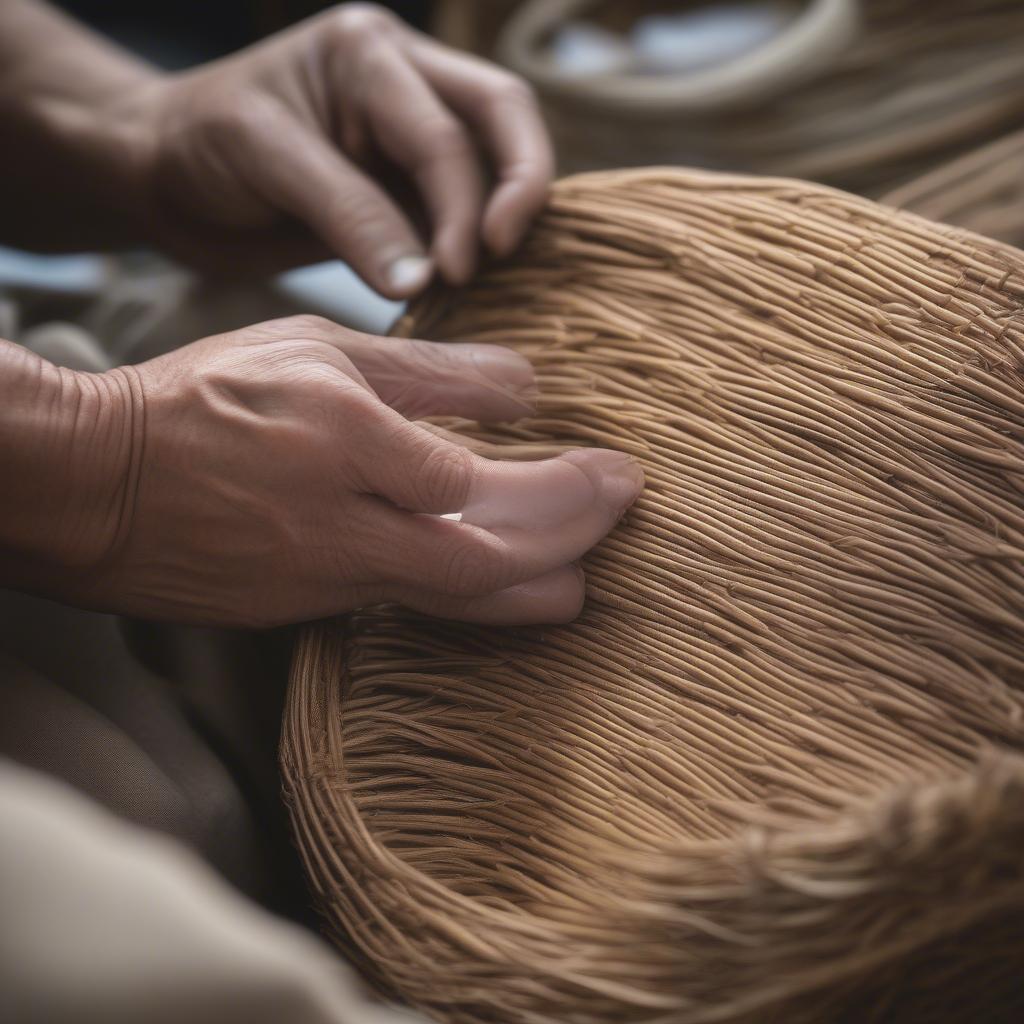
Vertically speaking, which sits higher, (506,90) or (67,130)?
(506,90)

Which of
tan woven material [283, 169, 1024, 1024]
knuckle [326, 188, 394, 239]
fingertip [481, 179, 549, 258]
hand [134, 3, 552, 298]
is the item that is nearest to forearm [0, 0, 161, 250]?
hand [134, 3, 552, 298]

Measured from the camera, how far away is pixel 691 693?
501mm

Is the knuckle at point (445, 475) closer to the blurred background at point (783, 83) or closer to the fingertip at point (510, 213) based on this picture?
the fingertip at point (510, 213)

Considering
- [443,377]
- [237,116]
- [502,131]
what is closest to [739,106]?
[502,131]

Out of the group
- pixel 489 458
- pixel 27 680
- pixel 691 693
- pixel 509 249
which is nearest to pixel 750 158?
pixel 509 249

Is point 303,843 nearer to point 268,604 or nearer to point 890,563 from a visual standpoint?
point 268,604

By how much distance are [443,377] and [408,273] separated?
115 millimetres

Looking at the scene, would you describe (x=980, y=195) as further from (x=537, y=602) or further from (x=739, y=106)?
(x=537, y=602)

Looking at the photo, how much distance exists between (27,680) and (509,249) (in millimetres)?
385

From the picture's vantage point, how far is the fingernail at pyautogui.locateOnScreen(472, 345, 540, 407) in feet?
1.98

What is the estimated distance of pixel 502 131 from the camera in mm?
727

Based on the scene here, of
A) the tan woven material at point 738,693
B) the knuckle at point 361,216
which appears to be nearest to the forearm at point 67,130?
the knuckle at point 361,216

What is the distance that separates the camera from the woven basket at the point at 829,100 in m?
1.00

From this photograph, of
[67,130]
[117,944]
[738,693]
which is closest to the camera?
[117,944]
